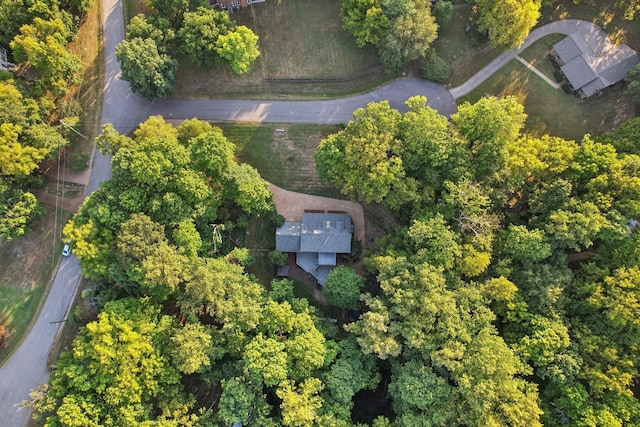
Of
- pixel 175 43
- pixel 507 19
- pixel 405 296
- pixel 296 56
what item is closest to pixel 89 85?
pixel 175 43

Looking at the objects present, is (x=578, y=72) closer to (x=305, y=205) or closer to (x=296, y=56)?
(x=296, y=56)

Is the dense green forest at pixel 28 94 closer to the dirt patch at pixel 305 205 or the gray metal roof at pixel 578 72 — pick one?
the dirt patch at pixel 305 205

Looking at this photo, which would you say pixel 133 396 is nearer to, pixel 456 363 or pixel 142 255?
pixel 142 255

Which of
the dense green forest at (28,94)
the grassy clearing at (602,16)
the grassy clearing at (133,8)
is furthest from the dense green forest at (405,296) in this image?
the grassy clearing at (133,8)

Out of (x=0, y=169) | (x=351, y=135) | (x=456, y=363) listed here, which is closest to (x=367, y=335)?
(x=456, y=363)

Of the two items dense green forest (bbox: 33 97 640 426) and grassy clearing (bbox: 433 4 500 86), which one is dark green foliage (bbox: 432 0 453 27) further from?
dense green forest (bbox: 33 97 640 426)

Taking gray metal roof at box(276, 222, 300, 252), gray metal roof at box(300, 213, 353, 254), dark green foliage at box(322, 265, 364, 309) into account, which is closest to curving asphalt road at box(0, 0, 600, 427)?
gray metal roof at box(300, 213, 353, 254)
